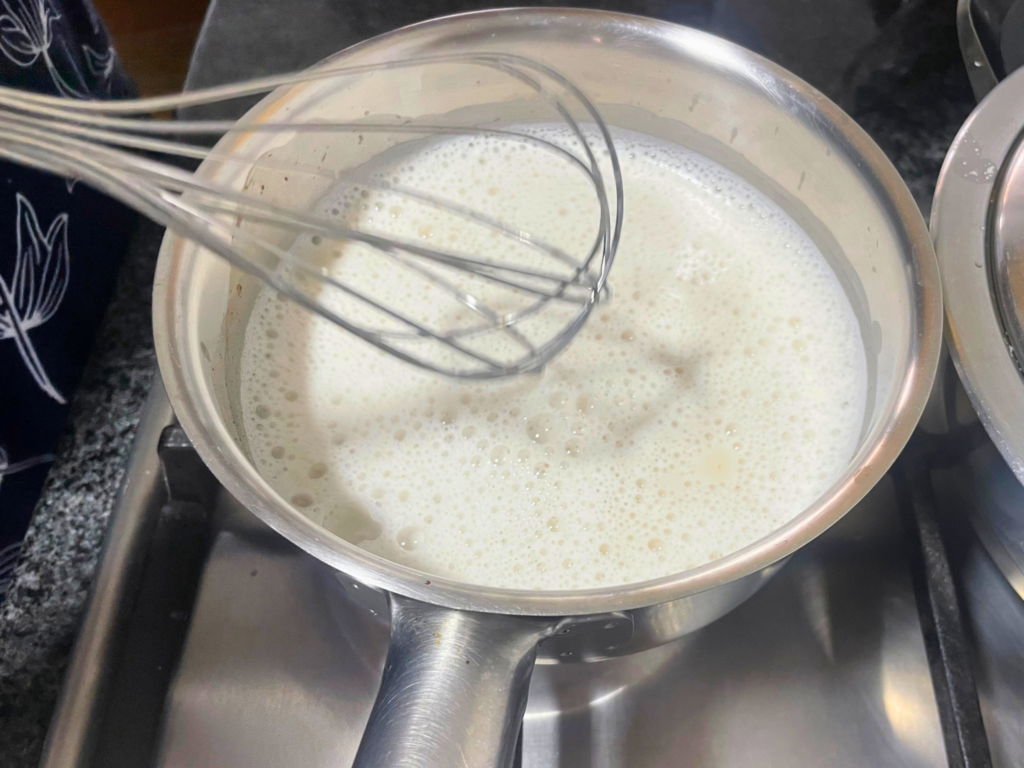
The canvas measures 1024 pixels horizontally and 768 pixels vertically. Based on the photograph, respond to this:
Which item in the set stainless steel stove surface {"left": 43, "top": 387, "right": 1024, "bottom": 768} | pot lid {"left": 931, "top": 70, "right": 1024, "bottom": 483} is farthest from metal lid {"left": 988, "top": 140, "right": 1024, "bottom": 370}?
stainless steel stove surface {"left": 43, "top": 387, "right": 1024, "bottom": 768}

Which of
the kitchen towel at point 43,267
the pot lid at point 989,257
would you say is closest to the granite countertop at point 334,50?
the kitchen towel at point 43,267

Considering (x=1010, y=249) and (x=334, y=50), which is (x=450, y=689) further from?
(x=334, y=50)

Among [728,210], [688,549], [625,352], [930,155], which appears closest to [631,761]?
[688,549]

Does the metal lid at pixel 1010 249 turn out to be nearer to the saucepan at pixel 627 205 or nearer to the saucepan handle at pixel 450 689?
the saucepan at pixel 627 205

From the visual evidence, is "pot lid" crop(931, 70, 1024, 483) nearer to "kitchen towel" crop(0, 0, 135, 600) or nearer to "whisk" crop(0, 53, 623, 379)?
"whisk" crop(0, 53, 623, 379)

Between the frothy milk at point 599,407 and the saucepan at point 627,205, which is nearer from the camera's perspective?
the saucepan at point 627,205

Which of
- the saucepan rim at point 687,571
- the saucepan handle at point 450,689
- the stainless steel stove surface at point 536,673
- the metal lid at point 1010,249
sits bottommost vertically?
the stainless steel stove surface at point 536,673

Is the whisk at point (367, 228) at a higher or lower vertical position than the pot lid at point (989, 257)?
lower
